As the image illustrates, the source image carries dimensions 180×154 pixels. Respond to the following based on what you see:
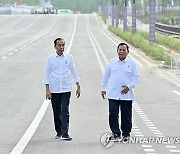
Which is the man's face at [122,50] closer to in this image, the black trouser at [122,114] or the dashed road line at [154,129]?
the black trouser at [122,114]

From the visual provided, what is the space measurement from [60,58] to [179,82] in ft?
45.0

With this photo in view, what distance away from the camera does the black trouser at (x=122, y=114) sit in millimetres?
10633

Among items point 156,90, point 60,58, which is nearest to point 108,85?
point 60,58

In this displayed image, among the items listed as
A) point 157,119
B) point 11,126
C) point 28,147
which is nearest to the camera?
point 28,147

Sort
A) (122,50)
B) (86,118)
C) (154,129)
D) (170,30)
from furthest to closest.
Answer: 1. (170,30)
2. (86,118)
3. (154,129)
4. (122,50)

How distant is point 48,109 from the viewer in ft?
51.7

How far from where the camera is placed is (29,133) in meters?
12.0

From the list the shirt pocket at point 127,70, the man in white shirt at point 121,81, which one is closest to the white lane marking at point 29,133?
the man in white shirt at point 121,81

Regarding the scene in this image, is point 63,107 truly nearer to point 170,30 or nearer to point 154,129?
point 154,129

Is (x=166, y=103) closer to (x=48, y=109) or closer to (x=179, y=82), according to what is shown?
(x=48, y=109)

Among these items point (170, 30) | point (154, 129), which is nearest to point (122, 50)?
point (154, 129)

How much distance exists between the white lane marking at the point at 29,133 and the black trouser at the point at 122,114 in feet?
4.90

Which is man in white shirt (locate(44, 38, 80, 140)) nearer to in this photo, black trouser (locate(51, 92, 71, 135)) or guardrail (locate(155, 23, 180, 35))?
black trouser (locate(51, 92, 71, 135))

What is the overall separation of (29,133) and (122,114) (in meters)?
2.14
